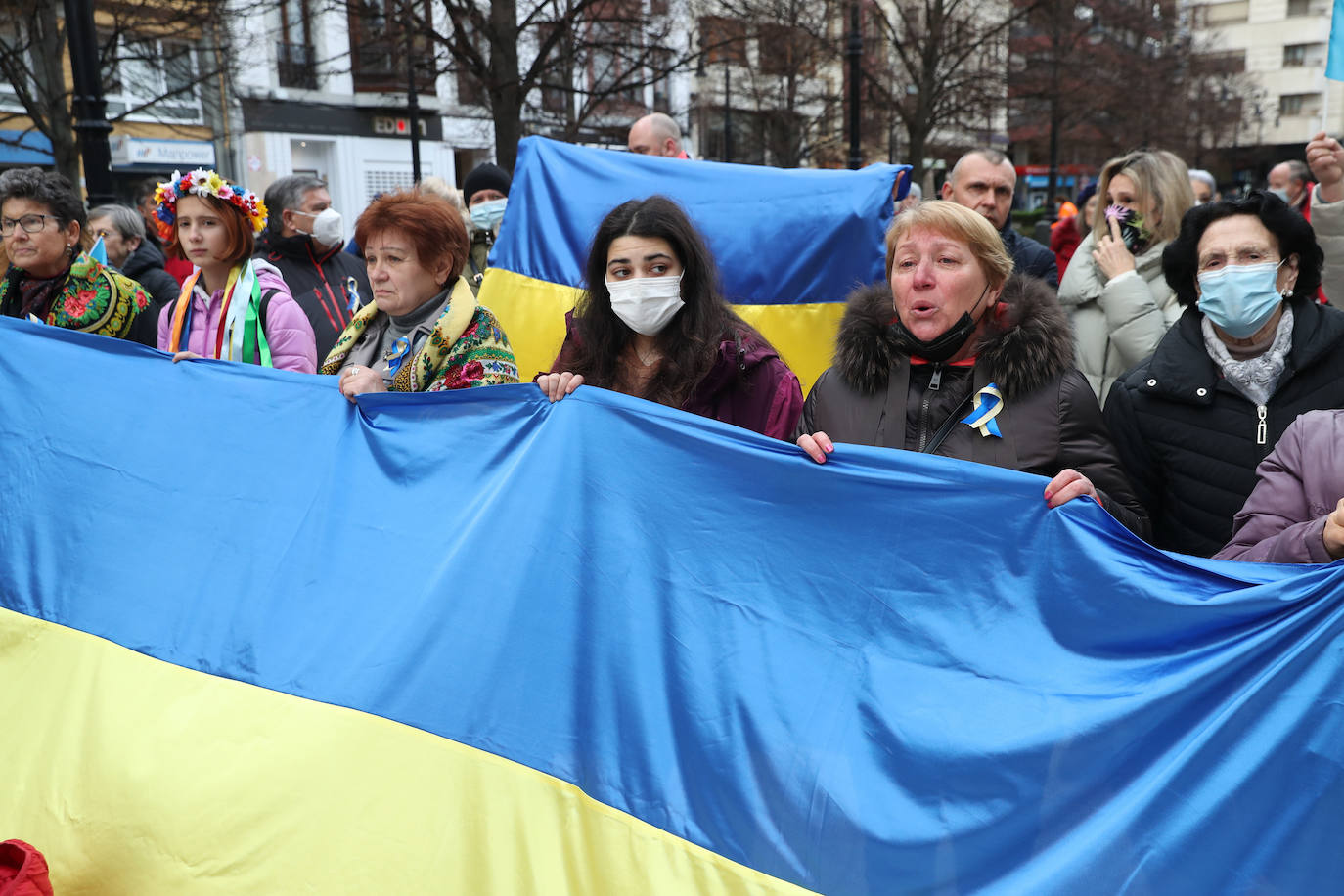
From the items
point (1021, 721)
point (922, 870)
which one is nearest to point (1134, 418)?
point (1021, 721)

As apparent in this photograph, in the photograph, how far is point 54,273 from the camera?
4652mm

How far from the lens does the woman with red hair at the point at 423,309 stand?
3330 mm

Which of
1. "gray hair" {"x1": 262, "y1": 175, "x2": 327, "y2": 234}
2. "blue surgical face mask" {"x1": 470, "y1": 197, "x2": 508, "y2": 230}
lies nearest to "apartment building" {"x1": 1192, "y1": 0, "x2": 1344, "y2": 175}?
"blue surgical face mask" {"x1": 470, "y1": 197, "x2": 508, "y2": 230}

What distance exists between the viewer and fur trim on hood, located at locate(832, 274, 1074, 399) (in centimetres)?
259

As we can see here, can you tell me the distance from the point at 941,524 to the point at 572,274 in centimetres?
300

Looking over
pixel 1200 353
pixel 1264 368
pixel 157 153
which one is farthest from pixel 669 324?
pixel 157 153

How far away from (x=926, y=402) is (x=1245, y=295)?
0.83 metres

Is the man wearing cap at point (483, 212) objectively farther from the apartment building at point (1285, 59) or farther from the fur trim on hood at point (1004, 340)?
the apartment building at point (1285, 59)

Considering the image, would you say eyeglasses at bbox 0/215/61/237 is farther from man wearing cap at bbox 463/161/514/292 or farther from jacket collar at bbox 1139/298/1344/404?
jacket collar at bbox 1139/298/1344/404

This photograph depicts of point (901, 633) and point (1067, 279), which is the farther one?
point (1067, 279)

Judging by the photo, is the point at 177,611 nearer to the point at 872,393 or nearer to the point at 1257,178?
the point at 872,393

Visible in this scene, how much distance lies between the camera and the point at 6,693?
10.4 feet

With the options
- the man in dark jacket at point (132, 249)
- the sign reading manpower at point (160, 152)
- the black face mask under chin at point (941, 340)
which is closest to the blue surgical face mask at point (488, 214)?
the man in dark jacket at point (132, 249)

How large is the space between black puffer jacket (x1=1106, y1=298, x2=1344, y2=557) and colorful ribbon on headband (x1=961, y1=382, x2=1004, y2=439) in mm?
560
